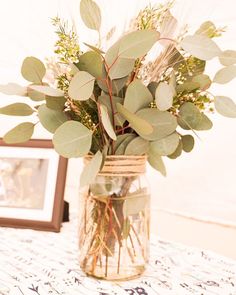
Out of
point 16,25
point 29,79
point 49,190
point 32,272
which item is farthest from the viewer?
point 16,25

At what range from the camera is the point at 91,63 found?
0.75 meters

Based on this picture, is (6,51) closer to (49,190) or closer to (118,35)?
(49,190)

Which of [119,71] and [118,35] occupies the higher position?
[118,35]

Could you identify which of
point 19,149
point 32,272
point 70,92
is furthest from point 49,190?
point 70,92

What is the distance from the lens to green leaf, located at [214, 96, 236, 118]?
77cm

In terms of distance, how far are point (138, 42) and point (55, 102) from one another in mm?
220

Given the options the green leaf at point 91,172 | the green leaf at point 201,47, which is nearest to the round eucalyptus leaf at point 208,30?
the green leaf at point 201,47

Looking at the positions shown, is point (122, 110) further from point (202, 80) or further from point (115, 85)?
point (202, 80)

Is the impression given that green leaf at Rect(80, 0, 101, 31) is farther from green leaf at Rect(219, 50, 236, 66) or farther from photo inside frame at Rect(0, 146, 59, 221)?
photo inside frame at Rect(0, 146, 59, 221)

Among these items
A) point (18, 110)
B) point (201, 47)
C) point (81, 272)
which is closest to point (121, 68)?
point (201, 47)

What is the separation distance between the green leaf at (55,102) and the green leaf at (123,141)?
14 cm

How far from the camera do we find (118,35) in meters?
0.86

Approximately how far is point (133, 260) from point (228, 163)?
0.54 metres

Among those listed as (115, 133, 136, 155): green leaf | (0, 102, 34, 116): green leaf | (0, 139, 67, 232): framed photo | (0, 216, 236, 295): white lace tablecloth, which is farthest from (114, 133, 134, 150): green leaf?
(0, 139, 67, 232): framed photo
